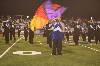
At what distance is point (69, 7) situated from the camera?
7869cm

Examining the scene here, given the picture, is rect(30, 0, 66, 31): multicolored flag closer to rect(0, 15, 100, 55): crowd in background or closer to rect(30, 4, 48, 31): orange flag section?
rect(30, 4, 48, 31): orange flag section

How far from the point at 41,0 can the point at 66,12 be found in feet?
21.3

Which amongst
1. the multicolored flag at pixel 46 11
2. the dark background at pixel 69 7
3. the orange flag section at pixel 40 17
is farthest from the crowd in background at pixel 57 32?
the multicolored flag at pixel 46 11

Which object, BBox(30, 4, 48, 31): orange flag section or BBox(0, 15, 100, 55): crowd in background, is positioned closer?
BBox(0, 15, 100, 55): crowd in background

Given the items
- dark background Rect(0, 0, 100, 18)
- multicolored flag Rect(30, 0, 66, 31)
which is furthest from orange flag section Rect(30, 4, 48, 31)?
dark background Rect(0, 0, 100, 18)

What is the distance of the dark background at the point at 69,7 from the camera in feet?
255

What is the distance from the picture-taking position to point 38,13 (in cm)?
8744

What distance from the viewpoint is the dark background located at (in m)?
77.6

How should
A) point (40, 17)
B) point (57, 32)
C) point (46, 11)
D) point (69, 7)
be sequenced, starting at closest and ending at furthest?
point (57, 32)
point (69, 7)
point (40, 17)
point (46, 11)

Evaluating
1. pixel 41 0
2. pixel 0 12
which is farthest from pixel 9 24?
pixel 41 0

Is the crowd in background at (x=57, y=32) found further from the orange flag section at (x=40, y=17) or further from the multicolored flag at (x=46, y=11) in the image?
the multicolored flag at (x=46, y=11)

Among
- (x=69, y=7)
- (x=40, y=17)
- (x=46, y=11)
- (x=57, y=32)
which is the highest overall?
(x=69, y=7)

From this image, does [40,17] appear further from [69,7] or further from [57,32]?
[57,32]

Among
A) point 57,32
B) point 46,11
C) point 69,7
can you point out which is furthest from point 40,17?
point 57,32
